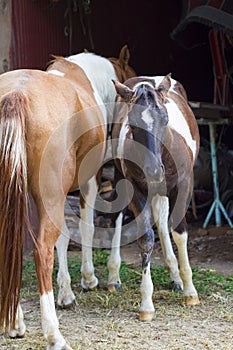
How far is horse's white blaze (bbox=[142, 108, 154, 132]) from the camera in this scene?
3.75 meters

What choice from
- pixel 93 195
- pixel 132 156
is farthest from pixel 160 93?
pixel 93 195

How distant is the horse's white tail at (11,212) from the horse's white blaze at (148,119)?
0.74 metres

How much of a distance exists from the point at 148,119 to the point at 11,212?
3.14ft

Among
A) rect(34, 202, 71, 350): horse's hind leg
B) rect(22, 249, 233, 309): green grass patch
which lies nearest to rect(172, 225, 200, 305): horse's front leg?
rect(22, 249, 233, 309): green grass patch

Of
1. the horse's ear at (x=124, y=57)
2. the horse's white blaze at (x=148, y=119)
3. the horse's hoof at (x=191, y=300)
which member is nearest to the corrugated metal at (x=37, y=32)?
the horse's ear at (x=124, y=57)

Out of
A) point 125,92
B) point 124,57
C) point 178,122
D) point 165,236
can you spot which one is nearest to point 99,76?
point 124,57

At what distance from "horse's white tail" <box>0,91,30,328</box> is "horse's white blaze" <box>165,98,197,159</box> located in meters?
1.30

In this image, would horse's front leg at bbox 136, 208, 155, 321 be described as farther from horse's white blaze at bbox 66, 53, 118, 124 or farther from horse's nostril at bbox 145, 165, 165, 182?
horse's white blaze at bbox 66, 53, 118, 124

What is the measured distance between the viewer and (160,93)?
12.9 feet

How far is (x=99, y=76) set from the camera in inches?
192

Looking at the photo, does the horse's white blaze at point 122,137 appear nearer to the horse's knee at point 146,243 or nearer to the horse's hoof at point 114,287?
the horse's knee at point 146,243

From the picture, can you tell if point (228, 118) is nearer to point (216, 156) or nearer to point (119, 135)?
point (216, 156)

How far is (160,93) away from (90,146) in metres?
0.57

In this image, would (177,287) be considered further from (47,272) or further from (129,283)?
(47,272)
